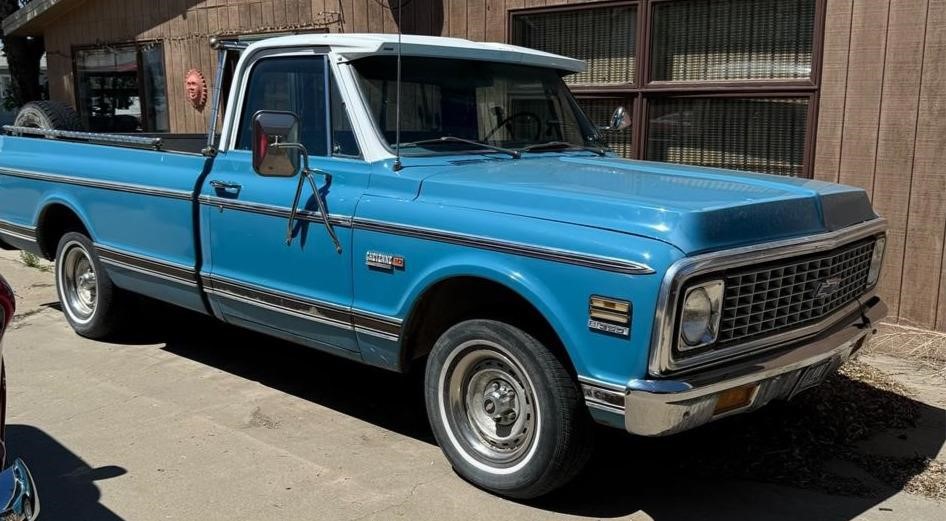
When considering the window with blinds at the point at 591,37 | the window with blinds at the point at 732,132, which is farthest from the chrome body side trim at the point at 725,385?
the window with blinds at the point at 591,37

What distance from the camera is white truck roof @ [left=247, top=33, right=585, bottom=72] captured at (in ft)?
14.2

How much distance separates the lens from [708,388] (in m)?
3.12

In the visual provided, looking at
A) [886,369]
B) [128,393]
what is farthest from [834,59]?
[128,393]

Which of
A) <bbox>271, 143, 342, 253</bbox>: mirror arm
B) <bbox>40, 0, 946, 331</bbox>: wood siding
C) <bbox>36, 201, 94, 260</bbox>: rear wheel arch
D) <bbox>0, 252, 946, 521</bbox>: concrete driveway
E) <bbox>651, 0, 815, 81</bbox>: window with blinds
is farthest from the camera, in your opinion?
<bbox>651, 0, 815, 81</bbox>: window with blinds

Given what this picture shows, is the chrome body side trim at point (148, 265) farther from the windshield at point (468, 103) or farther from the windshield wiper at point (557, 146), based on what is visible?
the windshield wiper at point (557, 146)

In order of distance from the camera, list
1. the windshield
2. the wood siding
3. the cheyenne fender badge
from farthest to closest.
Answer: the wood siding → the windshield → the cheyenne fender badge

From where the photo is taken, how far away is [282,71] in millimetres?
4672

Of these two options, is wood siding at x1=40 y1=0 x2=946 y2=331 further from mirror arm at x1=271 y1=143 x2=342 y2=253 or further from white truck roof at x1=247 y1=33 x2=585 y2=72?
mirror arm at x1=271 y1=143 x2=342 y2=253

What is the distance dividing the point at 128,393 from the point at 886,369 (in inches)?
181

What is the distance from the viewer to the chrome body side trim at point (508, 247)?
3.11 meters

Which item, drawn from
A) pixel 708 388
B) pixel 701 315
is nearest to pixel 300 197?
pixel 701 315

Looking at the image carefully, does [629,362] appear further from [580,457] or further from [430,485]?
[430,485]

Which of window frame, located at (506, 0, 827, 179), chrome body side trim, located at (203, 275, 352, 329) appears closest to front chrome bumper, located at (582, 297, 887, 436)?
chrome body side trim, located at (203, 275, 352, 329)

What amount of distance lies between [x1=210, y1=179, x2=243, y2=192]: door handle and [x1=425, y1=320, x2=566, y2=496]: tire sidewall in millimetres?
1546
